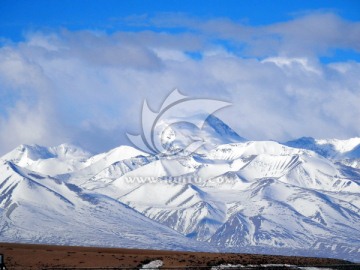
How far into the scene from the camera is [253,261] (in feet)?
325

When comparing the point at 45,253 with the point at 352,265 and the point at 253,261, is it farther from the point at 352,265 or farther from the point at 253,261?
the point at 352,265

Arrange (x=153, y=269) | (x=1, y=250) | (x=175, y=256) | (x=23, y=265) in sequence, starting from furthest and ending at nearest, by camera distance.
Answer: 1. (x=1, y=250)
2. (x=175, y=256)
3. (x=23, y=265)
4. (x=153, y=269)

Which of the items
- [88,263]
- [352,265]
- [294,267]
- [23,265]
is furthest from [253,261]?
[23,265]

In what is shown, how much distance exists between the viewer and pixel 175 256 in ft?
331

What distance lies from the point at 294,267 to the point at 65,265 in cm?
2562

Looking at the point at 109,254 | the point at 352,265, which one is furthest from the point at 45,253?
the point at 352,265

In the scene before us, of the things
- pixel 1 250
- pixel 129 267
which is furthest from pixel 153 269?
pixel 1 250

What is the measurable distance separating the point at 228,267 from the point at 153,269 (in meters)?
8.93

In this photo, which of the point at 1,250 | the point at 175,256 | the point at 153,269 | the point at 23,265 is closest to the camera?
the point at 153,269

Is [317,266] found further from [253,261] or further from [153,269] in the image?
[153,269]

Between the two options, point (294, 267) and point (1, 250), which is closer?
point (294, 267)

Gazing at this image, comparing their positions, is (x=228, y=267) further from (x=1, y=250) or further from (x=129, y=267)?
(x=1, y=250)

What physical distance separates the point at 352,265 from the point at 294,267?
643 centimetres

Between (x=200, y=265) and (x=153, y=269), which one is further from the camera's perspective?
(x=200, y=265)
